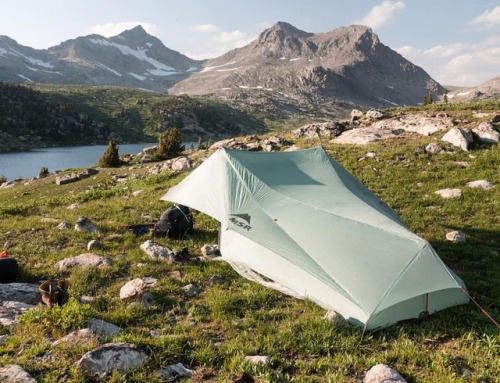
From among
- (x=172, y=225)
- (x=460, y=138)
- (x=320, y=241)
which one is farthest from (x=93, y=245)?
(x=460, y=138)

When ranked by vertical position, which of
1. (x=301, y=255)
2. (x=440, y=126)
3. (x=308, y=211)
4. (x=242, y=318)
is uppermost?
(x=440, y=126)

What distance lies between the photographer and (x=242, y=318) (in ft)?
25.1

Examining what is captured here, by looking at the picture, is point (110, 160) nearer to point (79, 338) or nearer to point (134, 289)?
point (134, 289)

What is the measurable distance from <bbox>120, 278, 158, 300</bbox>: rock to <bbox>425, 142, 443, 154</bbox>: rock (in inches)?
699

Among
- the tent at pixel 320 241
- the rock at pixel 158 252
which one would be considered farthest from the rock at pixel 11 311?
the tent at pixel 320 241

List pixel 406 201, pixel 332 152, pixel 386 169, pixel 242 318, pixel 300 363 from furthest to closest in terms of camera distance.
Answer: pixel 332 152
pixel 386 169
pixel 406 201
pixel 242 318
pixel 300 363

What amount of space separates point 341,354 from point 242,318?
2190 mm

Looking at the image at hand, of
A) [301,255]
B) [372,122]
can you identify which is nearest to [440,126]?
[372,122]

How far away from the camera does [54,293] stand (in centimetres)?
750

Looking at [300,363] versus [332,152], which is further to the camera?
[332,152]

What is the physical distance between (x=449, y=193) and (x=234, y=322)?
12.4 metres

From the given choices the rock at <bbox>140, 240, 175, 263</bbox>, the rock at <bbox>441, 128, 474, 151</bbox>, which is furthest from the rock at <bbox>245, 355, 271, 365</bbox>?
the rock at <bbox>441, 128, 474, 151</bbox>

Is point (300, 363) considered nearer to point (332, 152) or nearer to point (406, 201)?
point (406, 201)

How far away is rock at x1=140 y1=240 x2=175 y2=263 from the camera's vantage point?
416 inches
